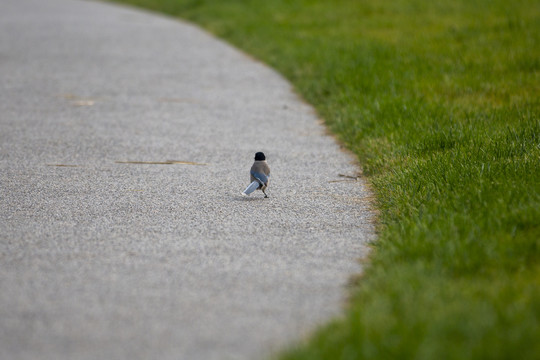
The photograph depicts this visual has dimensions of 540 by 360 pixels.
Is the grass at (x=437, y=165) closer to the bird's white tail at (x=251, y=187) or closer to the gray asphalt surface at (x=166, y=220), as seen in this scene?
the gray asphalt surface at (x=166, y=220)

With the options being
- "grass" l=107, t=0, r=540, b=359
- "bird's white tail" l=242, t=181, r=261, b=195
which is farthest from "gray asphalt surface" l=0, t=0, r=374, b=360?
"grass" l=107, t=0, r=540, b=359

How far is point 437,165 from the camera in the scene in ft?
17.4

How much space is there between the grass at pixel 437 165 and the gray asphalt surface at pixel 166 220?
292 millimetres

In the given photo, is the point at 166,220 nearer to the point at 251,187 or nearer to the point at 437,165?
the point at 251,187

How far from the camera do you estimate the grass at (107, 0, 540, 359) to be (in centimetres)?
288

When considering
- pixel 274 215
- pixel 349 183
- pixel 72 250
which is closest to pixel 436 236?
pixel 274 215

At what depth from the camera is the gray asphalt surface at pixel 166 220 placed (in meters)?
3.12

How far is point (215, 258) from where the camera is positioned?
3984 millimetres

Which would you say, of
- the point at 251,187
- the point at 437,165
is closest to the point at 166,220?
the point at 251,187

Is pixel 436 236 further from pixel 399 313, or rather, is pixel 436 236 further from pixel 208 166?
pixel 208 166

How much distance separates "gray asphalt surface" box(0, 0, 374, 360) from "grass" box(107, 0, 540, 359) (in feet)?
0.96

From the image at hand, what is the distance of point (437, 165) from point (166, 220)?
226 centimetres

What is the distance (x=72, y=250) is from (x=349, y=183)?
2582 mm

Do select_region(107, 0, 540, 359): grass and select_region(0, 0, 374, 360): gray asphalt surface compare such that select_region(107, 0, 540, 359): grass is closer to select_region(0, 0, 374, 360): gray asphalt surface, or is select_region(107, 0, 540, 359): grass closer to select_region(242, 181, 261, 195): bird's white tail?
select_region(0, 0, 374, 360): gray asphalt surface
